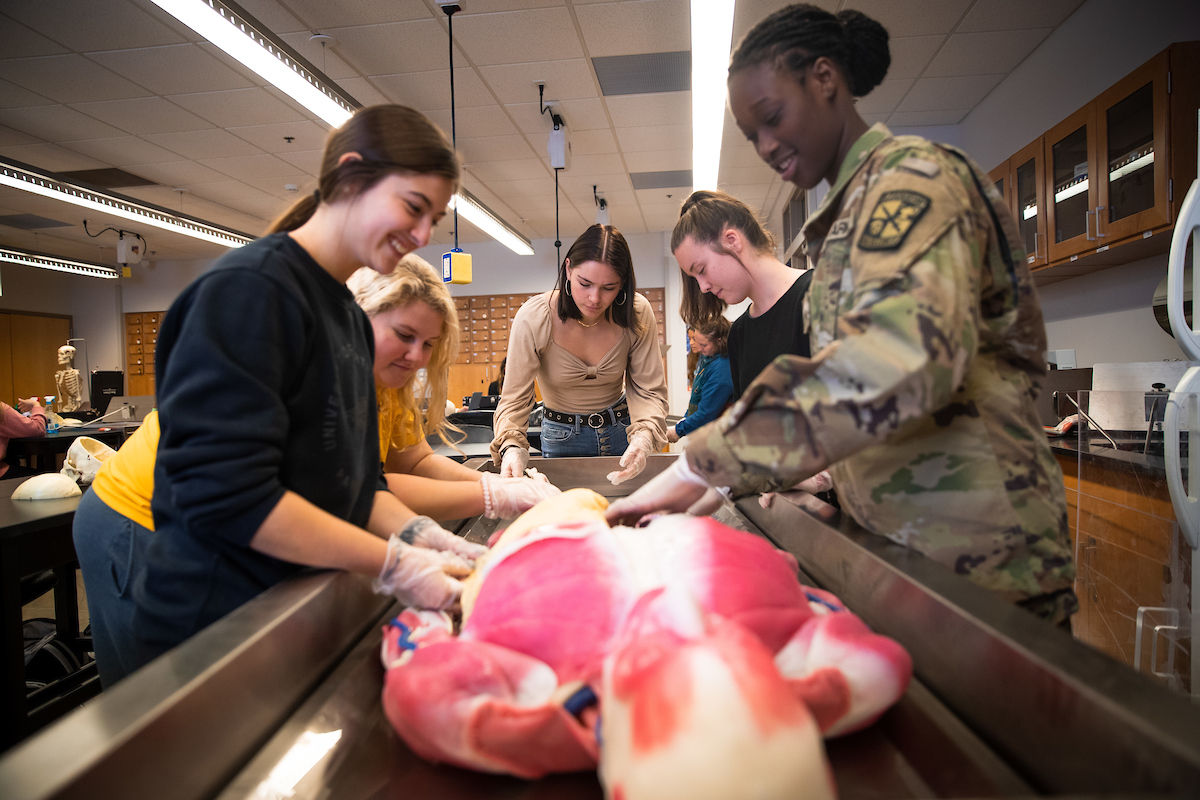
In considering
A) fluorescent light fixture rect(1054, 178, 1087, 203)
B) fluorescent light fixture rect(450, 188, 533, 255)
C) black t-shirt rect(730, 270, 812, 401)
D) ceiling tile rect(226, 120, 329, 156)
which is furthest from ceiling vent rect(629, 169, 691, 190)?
black t-shirt rect(730, 270, 812, 401)

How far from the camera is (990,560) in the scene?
37.4 inches

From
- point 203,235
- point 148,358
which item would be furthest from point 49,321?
point 203,235

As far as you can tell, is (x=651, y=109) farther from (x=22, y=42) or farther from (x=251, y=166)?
(x=22, y=42)

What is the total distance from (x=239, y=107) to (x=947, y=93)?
18.9 ft

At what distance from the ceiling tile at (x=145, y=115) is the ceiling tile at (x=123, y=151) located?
345 millimetres

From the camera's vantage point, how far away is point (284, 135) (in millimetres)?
5715

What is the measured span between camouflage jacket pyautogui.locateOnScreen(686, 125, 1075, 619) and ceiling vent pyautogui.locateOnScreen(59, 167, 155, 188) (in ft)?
26.6

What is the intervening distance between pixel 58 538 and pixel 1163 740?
294 cm

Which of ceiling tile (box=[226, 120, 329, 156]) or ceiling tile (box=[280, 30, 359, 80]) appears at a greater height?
ceiling tile (box=[280, 30, 359, 80])

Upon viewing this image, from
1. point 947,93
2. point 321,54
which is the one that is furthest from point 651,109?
point 321,54

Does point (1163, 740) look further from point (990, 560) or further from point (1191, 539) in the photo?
point (1191, 539)

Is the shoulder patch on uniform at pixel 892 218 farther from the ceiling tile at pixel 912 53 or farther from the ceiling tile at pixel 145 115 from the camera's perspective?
the ceiling tile at pixel 145 115

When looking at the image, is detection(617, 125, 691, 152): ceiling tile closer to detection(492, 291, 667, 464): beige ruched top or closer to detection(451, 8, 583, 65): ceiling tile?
detection(451, 8, 583, 65): ceiling tile

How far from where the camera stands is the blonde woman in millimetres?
1398
